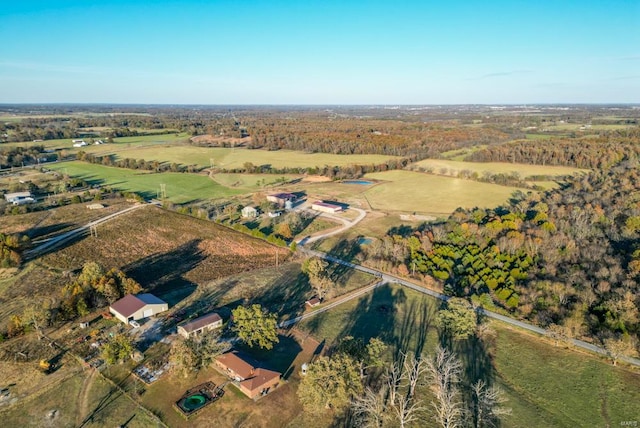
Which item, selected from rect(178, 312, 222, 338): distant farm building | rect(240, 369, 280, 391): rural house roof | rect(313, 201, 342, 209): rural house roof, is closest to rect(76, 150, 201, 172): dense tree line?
rect(313, 201, 342, 209): rural house roof

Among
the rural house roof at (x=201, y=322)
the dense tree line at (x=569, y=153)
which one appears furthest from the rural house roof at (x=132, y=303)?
the dense tree line at (x=569, y=153)

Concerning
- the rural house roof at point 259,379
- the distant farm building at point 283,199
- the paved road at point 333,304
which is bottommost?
the paved road at point 333,304

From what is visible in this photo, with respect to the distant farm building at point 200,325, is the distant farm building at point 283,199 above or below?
above

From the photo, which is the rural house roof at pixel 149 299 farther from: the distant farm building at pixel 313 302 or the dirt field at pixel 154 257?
the distant farm building at pixel 313 302

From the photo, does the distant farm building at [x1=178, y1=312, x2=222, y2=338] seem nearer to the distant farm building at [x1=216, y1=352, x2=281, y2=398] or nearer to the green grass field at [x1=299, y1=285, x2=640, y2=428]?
the distant farm building at [x1=216, y1=352, x2=281, y2=398]

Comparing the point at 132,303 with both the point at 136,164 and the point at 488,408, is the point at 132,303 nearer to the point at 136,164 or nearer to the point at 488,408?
the point at 488,408

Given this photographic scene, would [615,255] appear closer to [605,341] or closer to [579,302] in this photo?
[579,302]
